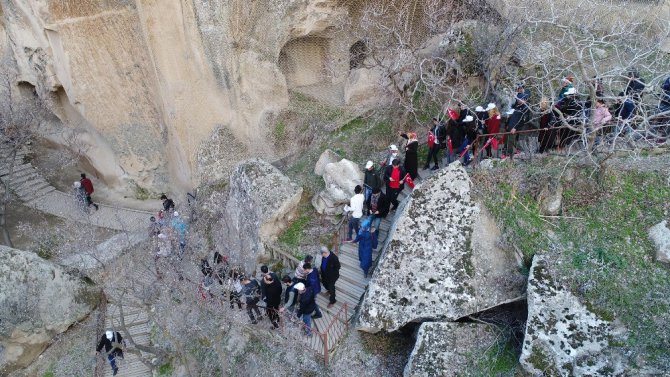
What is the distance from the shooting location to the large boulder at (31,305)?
38.4ft

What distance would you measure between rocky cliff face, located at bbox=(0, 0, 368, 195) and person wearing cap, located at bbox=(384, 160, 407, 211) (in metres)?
6.36

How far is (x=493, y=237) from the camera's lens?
920 cm

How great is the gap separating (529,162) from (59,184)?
16494 mm

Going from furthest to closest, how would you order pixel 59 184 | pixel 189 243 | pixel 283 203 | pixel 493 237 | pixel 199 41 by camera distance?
pixel 59 184
pixel 199 41
pixel 189 243
pixel 283 203
pixel 493 237

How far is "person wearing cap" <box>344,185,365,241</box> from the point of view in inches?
398

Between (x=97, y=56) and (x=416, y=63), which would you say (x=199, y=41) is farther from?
(x=416, y=63)

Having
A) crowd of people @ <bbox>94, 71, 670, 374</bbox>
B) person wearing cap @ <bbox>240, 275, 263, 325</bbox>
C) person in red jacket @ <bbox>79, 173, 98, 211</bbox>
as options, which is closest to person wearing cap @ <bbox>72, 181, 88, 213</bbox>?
person in red jacket @ <bbox>79, 173, 98, 211</bbox>

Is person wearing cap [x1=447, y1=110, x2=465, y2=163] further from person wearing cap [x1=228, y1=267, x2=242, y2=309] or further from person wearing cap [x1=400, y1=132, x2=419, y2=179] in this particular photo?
person wearing cap [x1=228, y1=267, x2=242, y2=309]

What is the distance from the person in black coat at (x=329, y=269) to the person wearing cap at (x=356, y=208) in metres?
1.25

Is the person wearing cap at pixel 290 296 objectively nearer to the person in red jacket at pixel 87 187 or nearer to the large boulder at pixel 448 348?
the large boulder at pixel 448 348

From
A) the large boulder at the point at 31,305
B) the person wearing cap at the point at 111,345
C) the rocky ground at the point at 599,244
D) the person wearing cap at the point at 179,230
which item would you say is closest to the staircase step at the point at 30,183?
the large boulder at the point at 31,305

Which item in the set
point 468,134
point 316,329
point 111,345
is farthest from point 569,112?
Result: point 111,345

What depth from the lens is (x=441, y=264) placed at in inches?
358

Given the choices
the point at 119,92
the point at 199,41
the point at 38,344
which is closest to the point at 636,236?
the point at 199,41
